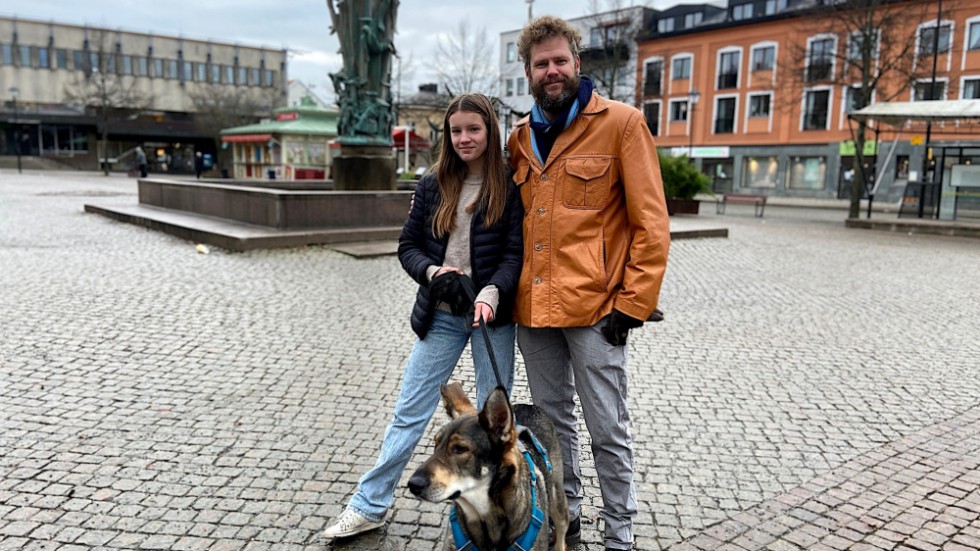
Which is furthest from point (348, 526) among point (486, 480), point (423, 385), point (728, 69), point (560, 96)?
point (728, 69)

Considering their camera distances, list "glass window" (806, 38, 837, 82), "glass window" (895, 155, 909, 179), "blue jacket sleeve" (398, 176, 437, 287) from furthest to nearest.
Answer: "glass window" (895, 155, 909, 179)
"glass window" (806, 38, 837, 82)
"blue jacket sleeve" (398, 176, 437, 287)

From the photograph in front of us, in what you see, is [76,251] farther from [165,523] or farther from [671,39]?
[671,39]

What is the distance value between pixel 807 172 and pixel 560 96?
51.0 m

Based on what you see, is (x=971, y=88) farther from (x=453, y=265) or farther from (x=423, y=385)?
(x=423, y=385)

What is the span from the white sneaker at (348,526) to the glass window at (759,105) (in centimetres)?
5379

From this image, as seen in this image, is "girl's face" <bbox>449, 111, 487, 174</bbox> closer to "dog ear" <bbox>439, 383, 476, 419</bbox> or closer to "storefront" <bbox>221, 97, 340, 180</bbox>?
"dog ear" <bbox>439, 383, 476, 419</bbox>

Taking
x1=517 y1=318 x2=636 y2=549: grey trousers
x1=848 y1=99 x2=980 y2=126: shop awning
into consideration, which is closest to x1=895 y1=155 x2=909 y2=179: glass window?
x1=848 y1=99 x2=980 y2=126: shop awning

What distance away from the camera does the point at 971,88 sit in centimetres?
4312

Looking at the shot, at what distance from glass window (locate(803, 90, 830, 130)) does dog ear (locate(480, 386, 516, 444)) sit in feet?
169

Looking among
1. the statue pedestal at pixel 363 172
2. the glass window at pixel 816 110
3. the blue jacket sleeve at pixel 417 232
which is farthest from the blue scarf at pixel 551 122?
the glass window at pixel 816 110

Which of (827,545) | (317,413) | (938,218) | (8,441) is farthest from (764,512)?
(938,218)

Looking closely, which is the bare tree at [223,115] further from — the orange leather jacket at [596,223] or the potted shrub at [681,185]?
the orange leather jacket at [596,223]

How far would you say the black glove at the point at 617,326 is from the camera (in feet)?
9.84

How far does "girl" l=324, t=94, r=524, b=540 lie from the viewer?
3184 millimetres
